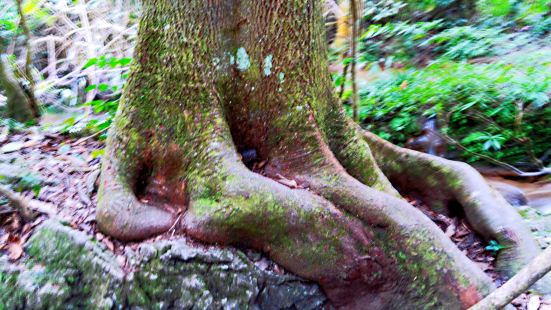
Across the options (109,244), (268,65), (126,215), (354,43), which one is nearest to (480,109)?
(354,43)

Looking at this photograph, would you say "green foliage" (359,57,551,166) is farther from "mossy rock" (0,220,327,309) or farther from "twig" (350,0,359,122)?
"mossy rock" (0,220,327,309)

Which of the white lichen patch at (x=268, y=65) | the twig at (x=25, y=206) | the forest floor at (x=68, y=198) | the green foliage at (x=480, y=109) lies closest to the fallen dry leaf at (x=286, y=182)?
the forest floor at (x=68, y=198)

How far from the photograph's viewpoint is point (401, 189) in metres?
4.39

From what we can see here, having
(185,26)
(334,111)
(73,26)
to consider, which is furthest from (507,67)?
(73,26)

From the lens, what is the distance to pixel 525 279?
2180 millimetres

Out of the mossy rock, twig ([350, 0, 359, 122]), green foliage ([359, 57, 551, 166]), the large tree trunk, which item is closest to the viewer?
the mossy rock

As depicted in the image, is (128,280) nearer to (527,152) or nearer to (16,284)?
(16,284)

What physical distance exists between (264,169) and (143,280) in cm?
111

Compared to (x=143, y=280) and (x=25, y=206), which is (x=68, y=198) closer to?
(x=25, y=206)

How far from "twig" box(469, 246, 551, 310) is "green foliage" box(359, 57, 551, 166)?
11.1 feet

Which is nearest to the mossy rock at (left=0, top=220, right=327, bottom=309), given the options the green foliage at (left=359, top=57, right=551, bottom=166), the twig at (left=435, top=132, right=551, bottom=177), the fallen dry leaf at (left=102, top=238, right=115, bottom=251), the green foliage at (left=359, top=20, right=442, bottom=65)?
the fallen dry leaf at (left=102, top=238, right=115, bottom=251)

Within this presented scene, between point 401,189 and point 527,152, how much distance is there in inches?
76.0

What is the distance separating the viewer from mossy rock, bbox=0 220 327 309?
2867 mm

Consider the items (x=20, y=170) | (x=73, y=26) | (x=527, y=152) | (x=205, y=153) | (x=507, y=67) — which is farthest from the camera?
(x=73, y=26)
